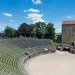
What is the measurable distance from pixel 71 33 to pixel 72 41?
3.30 metres

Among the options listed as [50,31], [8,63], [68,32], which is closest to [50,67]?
[8,63]

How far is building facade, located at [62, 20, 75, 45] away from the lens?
3188 centimetres

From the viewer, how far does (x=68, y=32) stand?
3247cm

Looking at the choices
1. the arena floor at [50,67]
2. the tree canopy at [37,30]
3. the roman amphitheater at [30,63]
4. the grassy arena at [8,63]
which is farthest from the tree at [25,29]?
the grassy arena at [8,63]

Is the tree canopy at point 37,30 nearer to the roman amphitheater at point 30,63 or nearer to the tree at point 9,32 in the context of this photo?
the tree at point 9,32

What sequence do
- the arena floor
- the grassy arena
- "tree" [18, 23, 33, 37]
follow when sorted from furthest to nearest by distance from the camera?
"tree" [18, 23, 33, 37]
the arena floor
the grassy arena

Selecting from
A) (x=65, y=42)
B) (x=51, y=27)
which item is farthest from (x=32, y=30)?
(x=65, y=42)

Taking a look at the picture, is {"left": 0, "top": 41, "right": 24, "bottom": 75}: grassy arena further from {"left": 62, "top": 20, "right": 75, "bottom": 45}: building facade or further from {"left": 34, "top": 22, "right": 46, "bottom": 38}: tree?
{"left": 34, "top": 22, "right": 46, "bottom": 38}: tree

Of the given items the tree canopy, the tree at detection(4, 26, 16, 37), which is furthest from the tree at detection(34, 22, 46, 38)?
the tree at detection(4, 26, 16, 37)

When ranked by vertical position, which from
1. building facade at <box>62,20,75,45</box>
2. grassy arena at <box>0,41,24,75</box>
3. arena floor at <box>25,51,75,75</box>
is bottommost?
arena floor at <box>25,51,75,75</box>

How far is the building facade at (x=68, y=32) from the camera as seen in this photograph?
105 ft

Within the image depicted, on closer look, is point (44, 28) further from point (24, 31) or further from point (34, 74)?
point (34, 74)

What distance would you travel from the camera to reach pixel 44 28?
150 feet

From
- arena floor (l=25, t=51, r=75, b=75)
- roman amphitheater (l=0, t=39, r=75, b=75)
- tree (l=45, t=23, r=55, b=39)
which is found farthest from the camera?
tree (l=45, t=23, r=55, b=39)
